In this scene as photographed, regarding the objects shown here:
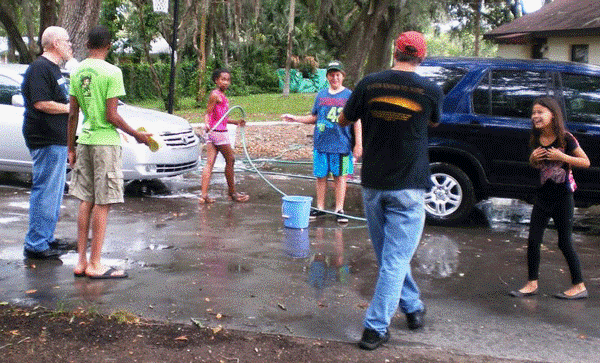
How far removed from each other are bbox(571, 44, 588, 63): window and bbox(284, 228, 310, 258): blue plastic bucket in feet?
47.6

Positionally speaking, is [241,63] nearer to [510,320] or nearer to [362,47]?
[362,47]

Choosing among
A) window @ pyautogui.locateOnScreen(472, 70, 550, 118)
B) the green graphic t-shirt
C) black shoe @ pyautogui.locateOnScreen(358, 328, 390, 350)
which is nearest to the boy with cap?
window @ pyautogui.locateOnScreen(472, 70, 550, 118)

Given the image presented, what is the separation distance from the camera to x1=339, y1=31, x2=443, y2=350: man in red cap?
4.95 metres

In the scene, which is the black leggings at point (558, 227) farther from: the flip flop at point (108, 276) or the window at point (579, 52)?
the window at point (579, 52)

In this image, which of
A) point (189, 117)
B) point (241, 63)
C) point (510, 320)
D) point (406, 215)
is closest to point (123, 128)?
point (406, 215)

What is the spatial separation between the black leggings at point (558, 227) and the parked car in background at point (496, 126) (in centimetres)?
242

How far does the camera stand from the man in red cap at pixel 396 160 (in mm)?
4949

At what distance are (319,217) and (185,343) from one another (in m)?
4.55

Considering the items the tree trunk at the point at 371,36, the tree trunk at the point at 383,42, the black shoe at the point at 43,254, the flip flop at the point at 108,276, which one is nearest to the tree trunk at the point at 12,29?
the tree trunk at the point at 371,36

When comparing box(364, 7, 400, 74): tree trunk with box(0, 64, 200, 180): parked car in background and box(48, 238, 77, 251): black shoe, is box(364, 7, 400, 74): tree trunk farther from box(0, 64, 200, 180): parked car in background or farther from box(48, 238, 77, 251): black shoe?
box(48, 238, 77, 251): black shoe

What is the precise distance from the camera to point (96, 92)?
20.0 ft

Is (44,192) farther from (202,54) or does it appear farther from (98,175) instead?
(202,54)

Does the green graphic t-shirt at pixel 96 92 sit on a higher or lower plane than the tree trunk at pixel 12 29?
lower

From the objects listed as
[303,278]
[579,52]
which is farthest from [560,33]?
[303,278]
